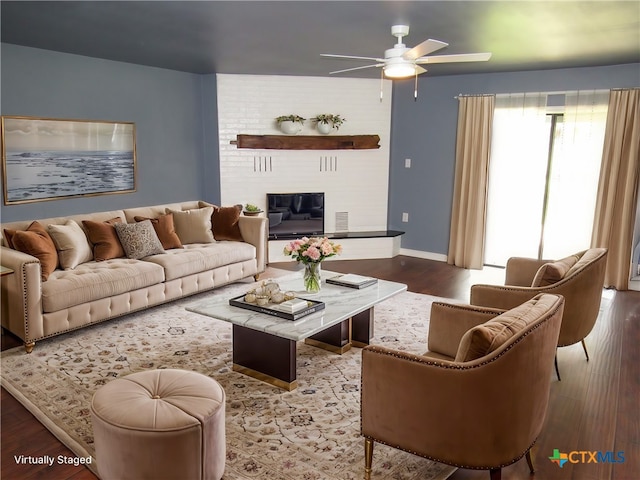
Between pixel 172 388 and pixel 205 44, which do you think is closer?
pixel 172 388

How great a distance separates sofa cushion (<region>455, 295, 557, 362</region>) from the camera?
6.89ft

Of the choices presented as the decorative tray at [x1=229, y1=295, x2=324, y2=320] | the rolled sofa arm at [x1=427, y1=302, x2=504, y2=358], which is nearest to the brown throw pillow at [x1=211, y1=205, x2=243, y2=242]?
the decorative tray at [x1=229, y1=295, x2=324, y2=320]

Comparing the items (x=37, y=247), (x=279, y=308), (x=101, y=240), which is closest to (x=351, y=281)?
(x=279, y=308)

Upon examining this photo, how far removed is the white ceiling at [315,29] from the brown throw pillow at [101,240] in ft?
5.41

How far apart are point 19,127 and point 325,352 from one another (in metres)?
3.65

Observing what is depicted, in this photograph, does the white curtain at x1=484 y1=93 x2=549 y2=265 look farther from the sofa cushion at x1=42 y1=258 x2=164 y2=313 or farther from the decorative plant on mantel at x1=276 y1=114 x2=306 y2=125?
the sofa cushion at x1=42 y1=258 x2=164 y2=313

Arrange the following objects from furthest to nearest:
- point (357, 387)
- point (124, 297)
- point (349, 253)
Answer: point (349, 253)
point (124, 297)
point (357, 387)

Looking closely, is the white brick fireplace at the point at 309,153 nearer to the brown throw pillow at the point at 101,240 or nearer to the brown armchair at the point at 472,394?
the brown throw pillow at the point at 101,240

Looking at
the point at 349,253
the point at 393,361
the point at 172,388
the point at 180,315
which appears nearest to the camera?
the point at 393,361

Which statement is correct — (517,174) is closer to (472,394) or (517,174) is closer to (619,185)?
(619,185)

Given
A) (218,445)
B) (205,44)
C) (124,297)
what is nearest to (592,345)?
(218,445)

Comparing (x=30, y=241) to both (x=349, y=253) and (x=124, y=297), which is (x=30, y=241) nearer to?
(x=124, y=297)

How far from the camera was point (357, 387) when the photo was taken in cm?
338

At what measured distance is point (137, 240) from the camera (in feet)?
15.8
